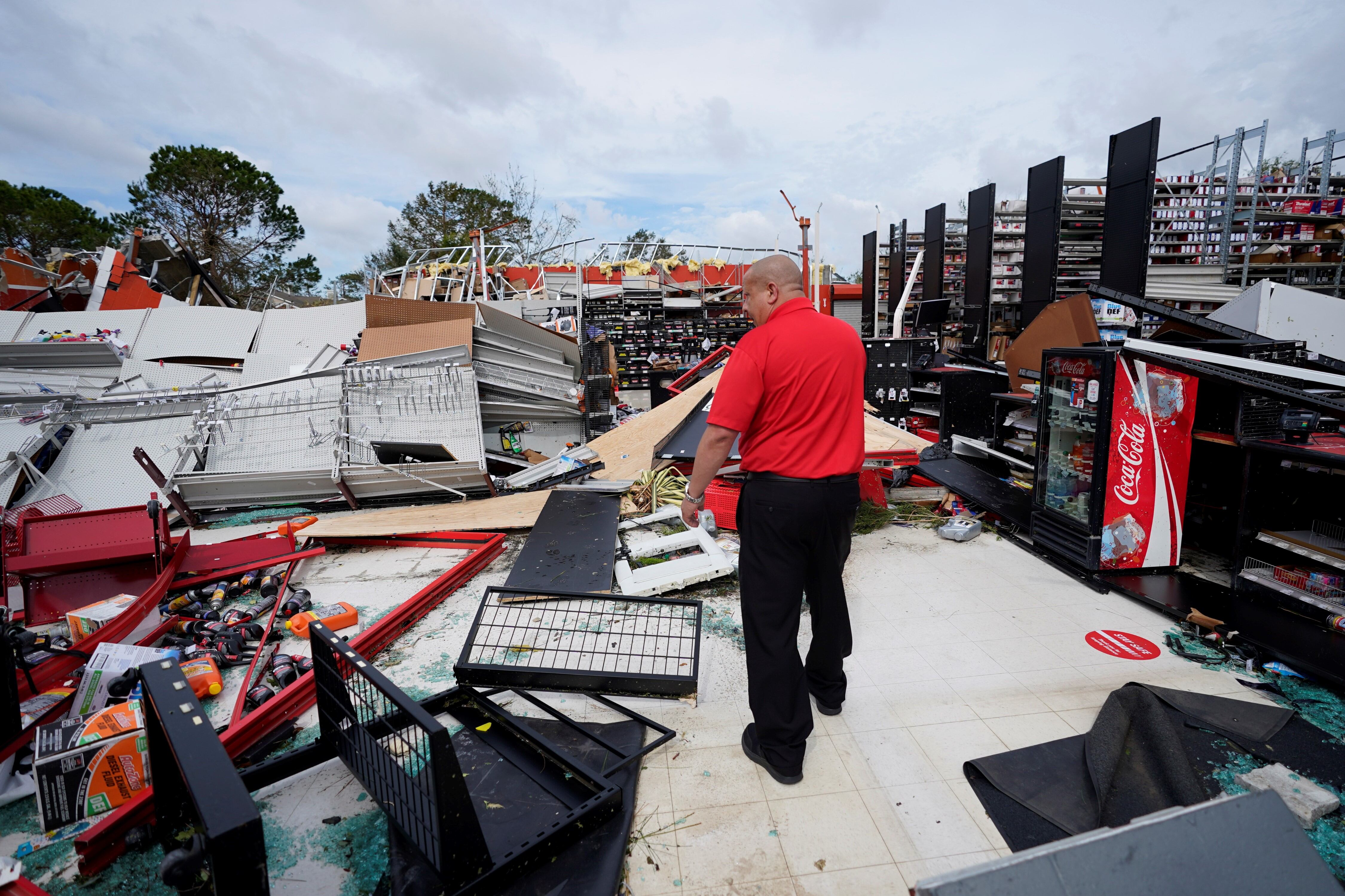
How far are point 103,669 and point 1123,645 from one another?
434cm

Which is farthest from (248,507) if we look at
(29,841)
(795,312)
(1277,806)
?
(1277,806)

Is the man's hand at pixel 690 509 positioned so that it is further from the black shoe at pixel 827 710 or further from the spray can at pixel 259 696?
the spray can at pixel 259 696

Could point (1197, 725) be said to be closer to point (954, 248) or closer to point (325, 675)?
point (325, 675)

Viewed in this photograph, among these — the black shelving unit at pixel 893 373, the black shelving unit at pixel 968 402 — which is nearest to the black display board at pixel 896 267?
the black shelving unit at pixel 893 373

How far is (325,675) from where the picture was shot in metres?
1.87

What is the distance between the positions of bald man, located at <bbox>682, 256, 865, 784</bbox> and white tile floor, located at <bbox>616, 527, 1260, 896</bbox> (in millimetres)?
207

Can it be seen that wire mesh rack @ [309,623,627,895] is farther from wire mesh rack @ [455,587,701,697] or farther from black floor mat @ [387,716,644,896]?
wire mesh rack @ [455,587,701,697]

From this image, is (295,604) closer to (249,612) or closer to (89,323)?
(249,612)

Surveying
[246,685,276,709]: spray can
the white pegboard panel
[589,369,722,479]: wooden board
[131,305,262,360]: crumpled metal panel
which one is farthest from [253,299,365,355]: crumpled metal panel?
[246,685,276,709]: spray can

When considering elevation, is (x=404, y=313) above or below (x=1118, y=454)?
above

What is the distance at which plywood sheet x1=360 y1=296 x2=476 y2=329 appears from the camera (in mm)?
6875

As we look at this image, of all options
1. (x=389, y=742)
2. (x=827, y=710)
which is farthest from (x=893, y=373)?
(x=389, y=742)

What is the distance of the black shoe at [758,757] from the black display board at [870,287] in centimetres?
1180

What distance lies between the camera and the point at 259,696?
8.47 feet
